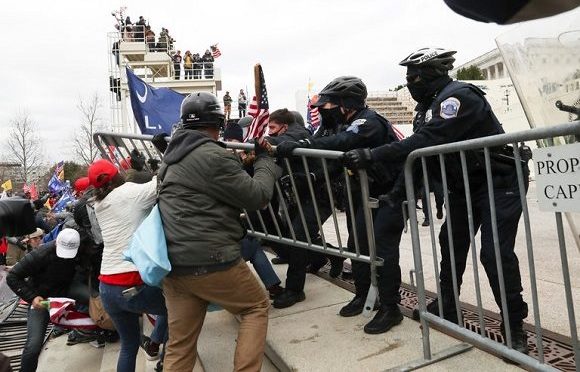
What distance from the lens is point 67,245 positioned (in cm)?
410

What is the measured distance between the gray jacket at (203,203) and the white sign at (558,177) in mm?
1406

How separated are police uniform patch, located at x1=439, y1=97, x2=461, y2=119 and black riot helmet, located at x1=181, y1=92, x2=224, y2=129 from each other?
4.41ft

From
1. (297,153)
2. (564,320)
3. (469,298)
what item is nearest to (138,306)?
(297,153)

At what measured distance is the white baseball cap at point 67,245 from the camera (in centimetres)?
410

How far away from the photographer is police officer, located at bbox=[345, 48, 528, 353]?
2.69m

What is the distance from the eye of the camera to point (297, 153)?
10.6ft

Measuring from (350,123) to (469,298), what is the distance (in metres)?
1.77

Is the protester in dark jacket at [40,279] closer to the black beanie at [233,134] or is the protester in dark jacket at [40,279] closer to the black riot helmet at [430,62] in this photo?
the black beanie at [233,134]

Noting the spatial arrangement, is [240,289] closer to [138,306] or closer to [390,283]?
[138,306]

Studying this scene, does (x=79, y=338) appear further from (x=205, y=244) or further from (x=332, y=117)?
(x=332, y=117)

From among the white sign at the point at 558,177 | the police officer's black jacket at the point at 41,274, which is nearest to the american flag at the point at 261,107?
the police officer's black jacket at the point at 41,274

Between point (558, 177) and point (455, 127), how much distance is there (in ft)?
3.38

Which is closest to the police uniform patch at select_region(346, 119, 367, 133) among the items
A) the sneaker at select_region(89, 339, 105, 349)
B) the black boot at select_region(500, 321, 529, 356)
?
the black boot at select_region(500, 321, 529, 356)

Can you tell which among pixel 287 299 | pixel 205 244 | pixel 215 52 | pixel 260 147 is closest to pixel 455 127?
pixel 260 147
